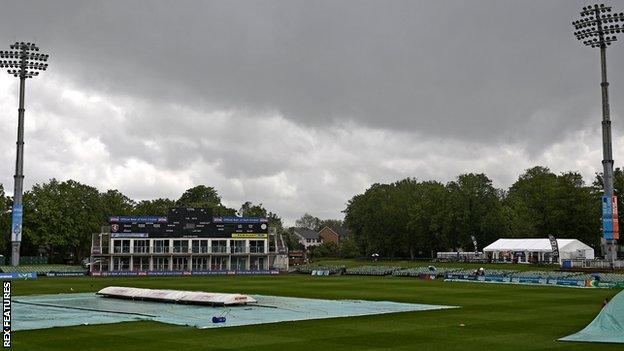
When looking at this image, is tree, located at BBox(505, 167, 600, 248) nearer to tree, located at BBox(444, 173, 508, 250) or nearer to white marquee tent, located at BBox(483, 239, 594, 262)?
tree, located at BBox(444, 173, 508, 250)

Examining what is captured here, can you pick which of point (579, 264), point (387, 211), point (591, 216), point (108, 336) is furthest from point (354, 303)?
point (387, 211)

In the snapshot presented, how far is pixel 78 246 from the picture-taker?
116000 mm

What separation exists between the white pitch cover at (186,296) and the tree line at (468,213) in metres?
81.1

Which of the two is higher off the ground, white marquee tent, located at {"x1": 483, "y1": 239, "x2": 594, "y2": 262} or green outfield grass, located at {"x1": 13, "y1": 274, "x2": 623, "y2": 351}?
white marquee tent, located at {"x1": 483, "y1": 239, "x2": 594, "y2": 262}

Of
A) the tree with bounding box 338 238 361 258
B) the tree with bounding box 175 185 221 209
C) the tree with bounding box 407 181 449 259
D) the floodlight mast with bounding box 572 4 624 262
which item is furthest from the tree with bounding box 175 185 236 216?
the floodlight mast with bounding box 572 4 624 262

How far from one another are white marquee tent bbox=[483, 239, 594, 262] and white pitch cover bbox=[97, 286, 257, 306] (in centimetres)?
6312

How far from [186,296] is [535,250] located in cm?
6587

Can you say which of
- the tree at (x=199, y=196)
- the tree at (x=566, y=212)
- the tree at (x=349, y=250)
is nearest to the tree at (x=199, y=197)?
the tree at (x=199, y=196)

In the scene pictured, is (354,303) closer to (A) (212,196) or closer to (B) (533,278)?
(B) (533,278)

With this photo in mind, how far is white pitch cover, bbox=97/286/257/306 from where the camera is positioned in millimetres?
36031

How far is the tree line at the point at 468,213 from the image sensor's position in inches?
4355

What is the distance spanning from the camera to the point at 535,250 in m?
92.4

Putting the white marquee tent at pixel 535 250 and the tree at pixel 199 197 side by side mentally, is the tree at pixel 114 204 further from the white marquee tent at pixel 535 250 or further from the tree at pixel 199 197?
the white marquee tent at pixel 535 250

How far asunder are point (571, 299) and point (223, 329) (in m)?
24.8
